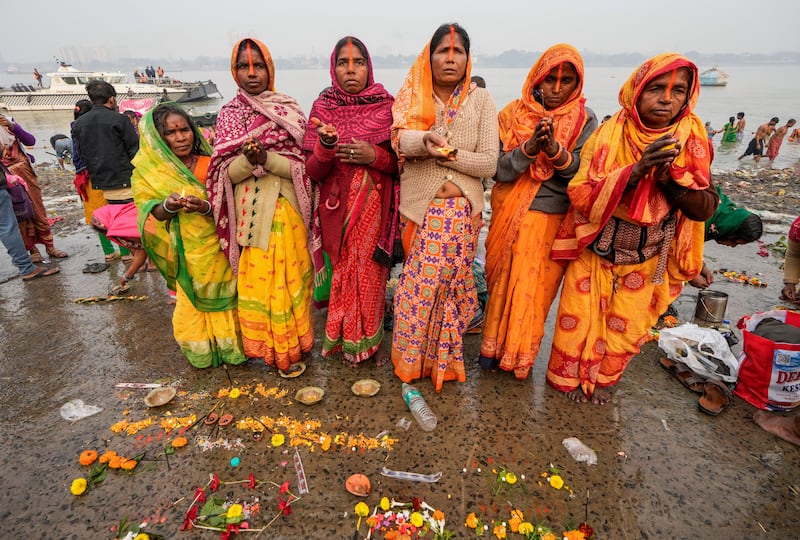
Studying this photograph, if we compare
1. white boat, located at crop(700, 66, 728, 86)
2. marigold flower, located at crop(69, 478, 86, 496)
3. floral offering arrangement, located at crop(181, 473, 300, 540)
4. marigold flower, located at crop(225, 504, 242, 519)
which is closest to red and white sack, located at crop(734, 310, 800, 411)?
floral offering arrangement, located at crop(181, 473, 300, 540)

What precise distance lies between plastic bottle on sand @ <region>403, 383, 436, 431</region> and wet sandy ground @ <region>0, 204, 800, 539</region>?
0.28 feet

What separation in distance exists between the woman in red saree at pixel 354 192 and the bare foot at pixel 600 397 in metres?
1.66

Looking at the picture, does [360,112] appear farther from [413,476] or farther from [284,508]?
[284,508]

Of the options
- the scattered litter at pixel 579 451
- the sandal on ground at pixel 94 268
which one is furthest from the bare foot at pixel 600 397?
the sandal on ground at pixel 94 268

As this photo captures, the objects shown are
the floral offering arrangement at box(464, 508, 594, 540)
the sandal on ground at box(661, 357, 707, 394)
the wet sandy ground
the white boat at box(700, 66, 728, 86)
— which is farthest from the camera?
the white boat at box(700, 66, 728, 86)

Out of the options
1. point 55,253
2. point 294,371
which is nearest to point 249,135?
point 294,371

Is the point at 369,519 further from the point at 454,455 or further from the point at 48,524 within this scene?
the point at 48,524

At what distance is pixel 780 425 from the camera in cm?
265

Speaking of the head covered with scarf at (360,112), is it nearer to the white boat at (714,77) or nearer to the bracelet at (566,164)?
the bracelet at (566,164)

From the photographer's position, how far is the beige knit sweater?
2.52 m

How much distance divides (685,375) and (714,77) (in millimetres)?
82300

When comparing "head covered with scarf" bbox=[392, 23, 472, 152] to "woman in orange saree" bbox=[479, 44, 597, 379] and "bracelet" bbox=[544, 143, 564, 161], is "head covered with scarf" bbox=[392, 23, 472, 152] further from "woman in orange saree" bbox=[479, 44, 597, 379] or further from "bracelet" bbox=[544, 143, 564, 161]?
"bracelet" bbox=[544, 143, 564, 161]

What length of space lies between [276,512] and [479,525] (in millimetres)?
1050

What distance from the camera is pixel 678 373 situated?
3219mm
